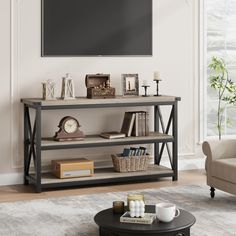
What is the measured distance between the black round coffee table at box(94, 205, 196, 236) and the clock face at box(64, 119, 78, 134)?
195 centimetres

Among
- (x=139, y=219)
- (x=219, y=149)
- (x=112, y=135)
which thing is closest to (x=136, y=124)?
(x=112, y=135)

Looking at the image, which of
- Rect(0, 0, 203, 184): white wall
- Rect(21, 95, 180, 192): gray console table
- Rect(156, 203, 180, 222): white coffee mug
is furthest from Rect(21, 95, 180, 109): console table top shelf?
Rect(156, 203, 180, 222): white coffee mug

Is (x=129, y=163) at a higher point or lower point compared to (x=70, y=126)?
lower

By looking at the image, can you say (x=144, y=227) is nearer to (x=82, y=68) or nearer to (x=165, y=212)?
(x=165, y=212)

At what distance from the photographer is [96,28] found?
6.48m

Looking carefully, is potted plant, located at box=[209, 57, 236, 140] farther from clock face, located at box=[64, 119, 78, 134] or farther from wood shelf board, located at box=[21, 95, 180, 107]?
clock face, located at box=[64, 119, 78, 134]

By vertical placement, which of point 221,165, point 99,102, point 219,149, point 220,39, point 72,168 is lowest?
point 72,168

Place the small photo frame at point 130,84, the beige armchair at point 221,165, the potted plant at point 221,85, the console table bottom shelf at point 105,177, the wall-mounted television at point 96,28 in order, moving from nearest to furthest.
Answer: the beige armchair at point 221,165, the console table bottom shelf at point 105,177, the wall-mounted television at point 96,28, the small photo frame at point 130,84, the potted plant at point 221,85

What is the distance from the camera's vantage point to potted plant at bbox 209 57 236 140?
706 centimetres

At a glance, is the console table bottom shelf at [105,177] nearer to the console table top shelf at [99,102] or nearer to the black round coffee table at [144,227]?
the console table top shelf at [99,102]

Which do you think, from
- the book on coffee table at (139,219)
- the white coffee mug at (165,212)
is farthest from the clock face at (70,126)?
the white coffee mug at (165,212)

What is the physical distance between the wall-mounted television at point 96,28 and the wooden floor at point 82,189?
1421 millimetres

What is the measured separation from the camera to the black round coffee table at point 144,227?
3982 millimetres

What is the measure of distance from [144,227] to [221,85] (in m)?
3.42
